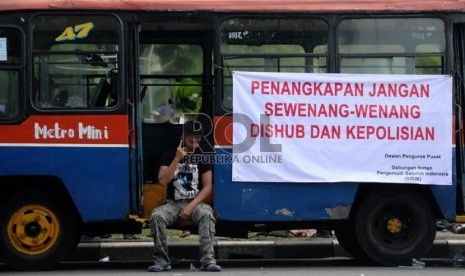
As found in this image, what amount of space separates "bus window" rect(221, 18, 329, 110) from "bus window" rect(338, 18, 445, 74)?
0.86 ft

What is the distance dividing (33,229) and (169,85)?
2.27 meters

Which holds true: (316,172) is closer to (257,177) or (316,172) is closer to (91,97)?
(257,177)

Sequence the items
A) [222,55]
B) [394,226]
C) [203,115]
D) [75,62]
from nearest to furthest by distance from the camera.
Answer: [75,62] → [222,55] → [394,226] → [203,115]

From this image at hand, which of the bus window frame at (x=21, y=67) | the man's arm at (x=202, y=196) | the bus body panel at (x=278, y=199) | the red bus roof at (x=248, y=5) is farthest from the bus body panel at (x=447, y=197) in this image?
the bus window frame at (x=21, y=67)

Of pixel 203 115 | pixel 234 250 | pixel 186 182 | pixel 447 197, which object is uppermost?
pixel 203 115

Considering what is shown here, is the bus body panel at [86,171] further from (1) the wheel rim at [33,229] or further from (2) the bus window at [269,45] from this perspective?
(2) the bus window at [269,45]

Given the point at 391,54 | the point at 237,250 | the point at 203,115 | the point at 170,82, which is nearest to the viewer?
the point at 391,54

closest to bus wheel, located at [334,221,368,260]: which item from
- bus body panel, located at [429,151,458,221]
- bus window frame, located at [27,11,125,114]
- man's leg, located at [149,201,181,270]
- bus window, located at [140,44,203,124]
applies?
bus body panel, located at [429,151,458,221]

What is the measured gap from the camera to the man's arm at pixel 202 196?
10.7m

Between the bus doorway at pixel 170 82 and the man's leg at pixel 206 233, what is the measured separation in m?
1.29

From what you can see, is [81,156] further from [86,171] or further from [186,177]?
[186,177]

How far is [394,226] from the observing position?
445 inches

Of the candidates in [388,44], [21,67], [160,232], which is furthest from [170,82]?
[388,44]

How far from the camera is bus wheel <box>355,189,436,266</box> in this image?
36.6 feet
